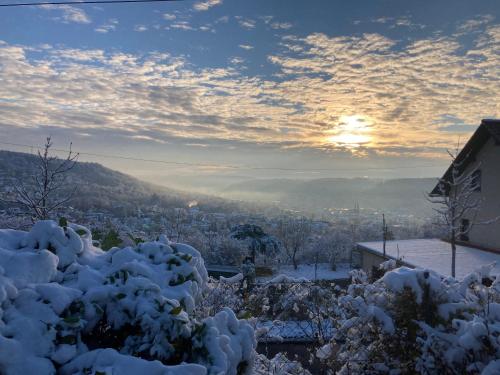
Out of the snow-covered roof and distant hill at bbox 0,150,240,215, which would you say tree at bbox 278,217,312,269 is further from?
distant hill at bbox 0,150,240,215

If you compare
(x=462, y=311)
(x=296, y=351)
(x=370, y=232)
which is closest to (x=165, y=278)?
(x=462, y=311)

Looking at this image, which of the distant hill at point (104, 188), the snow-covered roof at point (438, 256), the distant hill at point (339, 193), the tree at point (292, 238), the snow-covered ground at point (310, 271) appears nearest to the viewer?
the snow-covered roof at point (438, 256)

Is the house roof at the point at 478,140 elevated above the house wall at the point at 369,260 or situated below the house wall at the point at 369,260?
above

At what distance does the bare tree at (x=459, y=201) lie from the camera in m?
15.2

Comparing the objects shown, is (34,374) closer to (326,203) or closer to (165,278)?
(165,278)

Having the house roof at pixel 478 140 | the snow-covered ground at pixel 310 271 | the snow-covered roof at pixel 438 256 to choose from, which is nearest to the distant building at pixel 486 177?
the house roof at pixel 478 140

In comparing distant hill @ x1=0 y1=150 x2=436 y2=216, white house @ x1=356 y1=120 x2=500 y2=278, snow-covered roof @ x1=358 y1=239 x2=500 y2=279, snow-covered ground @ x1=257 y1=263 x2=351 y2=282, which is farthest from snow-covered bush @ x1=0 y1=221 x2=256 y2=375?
distant hill @ x1=0 y1=150 x2=436 y2=216

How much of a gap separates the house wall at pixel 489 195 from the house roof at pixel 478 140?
24 centimetres

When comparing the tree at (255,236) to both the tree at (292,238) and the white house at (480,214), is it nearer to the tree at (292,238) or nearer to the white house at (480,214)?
the white house at (480,214)

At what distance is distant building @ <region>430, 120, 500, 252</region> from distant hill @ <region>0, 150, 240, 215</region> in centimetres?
6113

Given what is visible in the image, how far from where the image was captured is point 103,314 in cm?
333

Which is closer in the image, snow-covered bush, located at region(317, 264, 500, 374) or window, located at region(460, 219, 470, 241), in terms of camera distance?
snow-covered bush, located at region(317, 264, 500, 374)

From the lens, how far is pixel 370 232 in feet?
237

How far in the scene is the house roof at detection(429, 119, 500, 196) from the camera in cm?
1690
